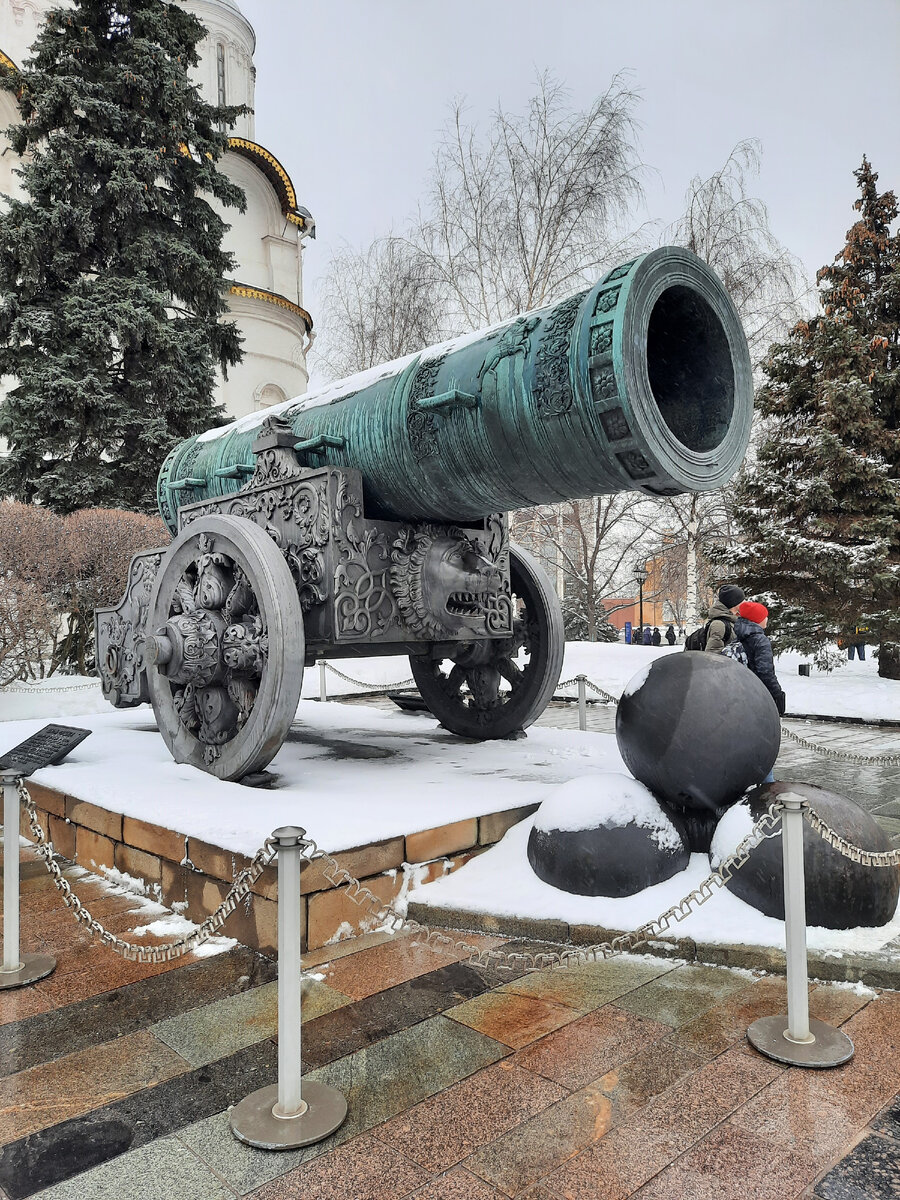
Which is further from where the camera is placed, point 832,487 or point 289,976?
point 832,487

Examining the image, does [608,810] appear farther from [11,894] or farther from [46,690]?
[46,690]

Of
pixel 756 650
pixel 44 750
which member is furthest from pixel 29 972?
pixel 756 650

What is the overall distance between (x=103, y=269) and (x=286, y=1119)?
14829 mm

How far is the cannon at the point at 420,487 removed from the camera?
10.1 feet

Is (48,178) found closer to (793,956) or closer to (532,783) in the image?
(532,783)

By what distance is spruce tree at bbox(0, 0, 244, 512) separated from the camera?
42.8ft

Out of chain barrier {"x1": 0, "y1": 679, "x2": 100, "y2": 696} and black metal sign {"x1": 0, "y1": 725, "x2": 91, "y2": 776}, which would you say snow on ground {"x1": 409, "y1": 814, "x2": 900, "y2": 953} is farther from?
chain barrier {"x1": 0, "y1": 679, "x2": 100, "y2": 696}

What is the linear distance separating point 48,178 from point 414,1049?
1472cm

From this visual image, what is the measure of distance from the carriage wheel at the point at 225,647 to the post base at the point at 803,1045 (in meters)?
2.20

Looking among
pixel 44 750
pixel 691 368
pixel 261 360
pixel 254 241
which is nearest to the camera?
pixel 691 368

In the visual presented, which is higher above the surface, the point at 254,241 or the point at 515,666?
the point at 254,241

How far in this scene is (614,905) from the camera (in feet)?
9.71

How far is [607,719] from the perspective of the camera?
8.96 meters

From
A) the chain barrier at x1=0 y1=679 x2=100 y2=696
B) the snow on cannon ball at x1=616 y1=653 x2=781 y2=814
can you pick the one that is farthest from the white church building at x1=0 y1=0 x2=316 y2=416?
the snow on cannon ball at x1=616 y1=653 x2=781 y2=814
